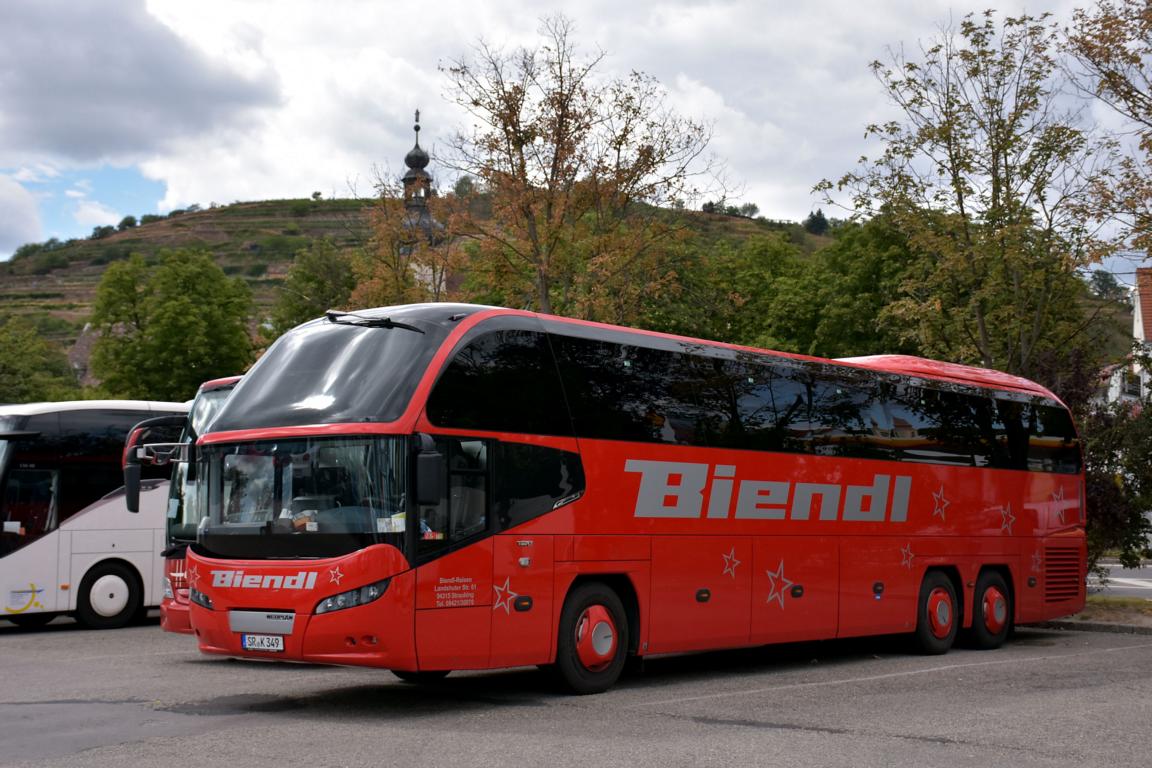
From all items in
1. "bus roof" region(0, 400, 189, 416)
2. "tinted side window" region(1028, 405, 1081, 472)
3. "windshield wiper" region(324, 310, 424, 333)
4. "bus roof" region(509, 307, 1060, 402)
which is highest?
"bus roof" region(509, 307, 1060, 402)

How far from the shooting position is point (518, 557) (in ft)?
38.9

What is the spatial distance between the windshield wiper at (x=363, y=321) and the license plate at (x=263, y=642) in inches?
108

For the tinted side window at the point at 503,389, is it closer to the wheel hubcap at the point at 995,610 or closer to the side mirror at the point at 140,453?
the side mirror at the point at 140,453

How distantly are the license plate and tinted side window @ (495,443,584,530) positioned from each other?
209 cm

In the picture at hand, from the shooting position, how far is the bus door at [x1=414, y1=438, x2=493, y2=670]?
11.1m

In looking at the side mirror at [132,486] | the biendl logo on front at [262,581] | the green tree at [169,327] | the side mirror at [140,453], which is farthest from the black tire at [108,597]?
the green tree at [169,327]

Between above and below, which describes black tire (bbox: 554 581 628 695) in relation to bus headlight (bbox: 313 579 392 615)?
below

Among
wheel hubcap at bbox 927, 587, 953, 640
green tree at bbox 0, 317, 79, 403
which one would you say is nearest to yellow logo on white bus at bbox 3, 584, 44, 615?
wheel hubcap at bbox 927, 587, 953, 640

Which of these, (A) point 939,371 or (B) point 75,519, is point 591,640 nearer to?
(A) point 939,371

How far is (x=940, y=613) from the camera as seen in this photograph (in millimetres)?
17688

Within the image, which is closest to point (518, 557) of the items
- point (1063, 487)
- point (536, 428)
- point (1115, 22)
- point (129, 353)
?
point (536, 428)

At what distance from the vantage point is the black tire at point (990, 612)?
18.5 m

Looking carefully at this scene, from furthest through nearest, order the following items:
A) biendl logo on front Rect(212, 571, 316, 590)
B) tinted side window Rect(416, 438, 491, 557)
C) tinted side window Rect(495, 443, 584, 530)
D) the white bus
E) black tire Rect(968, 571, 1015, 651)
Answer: the white bus, black tire Rect(968, 571, 1015, 651), tinted side window Rect(495, 443, 584, 530), tinted side window Rect(416, 438, 491, 557), biendl logo on front Rect(212, 571, 316, 590)

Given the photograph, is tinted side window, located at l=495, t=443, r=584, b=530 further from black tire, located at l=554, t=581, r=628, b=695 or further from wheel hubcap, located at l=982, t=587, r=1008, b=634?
wheel hubcap, located at l=982, t=587, r=1008, b=634
